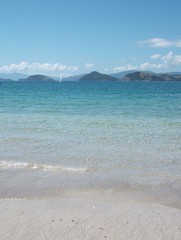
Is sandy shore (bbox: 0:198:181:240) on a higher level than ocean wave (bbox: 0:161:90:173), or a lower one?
lower

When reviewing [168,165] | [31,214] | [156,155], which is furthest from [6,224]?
[156,155]

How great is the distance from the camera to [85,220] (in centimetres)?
519

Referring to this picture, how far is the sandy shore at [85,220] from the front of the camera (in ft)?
15.6

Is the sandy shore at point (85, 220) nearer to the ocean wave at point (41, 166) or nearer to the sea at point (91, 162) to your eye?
the sea at point (91, 162)

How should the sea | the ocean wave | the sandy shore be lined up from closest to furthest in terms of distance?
1. the sandy shore
2. the sea
3. the ocean wave

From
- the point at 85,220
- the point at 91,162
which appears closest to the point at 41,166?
the point at 91,162

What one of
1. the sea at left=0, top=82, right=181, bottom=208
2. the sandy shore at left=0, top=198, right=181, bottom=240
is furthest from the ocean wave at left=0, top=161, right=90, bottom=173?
the sandy shore at left=0, top=198, right=181, bottom=240

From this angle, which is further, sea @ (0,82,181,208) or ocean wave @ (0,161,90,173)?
ocean wave @ (0,161,90,173)

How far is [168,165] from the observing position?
8641 millimetres

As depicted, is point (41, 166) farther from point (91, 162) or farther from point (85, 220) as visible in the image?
point (85, 220)

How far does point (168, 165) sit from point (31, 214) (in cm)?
522

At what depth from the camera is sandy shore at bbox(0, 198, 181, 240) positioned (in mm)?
4742

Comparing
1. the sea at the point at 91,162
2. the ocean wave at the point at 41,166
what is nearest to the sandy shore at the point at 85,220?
the sea at the point at 91,162

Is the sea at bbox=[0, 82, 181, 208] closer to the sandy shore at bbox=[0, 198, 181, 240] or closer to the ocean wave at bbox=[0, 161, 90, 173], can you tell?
the ocean wave at bbox=[0, 161, 90, 173]
